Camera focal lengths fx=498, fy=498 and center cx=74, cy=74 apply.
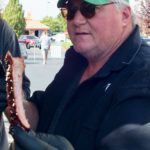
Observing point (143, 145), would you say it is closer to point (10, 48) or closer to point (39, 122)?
point (39, 122)

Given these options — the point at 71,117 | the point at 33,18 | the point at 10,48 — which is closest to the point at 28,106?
the point at 71,117

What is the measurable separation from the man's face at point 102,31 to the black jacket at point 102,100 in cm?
5

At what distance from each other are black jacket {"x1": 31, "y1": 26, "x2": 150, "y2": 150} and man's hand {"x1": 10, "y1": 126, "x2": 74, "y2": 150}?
0.25 metres

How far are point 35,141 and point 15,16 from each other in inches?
1780

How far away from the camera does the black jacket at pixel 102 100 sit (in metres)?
1.87

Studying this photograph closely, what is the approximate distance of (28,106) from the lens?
2.50 metres

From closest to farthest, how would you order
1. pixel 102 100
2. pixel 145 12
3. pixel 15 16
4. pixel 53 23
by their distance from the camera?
pixel 102 100 → pixel 145 12 → pixel 15 16 → pixel 53 23

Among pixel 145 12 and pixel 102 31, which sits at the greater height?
pixel 102 31

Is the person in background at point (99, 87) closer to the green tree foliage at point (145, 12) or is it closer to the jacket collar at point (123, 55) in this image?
the jacket collar at point (123, 55)

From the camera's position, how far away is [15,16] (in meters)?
46.2

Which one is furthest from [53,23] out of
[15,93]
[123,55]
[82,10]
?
[15,93]

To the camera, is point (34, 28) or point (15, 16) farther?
point (34, 28)

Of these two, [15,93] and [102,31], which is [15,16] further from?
[15,93]

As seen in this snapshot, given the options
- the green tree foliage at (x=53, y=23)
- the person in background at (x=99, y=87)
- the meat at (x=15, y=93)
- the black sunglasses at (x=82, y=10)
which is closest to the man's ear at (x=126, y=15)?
the person in background at (x=99, y=87)
